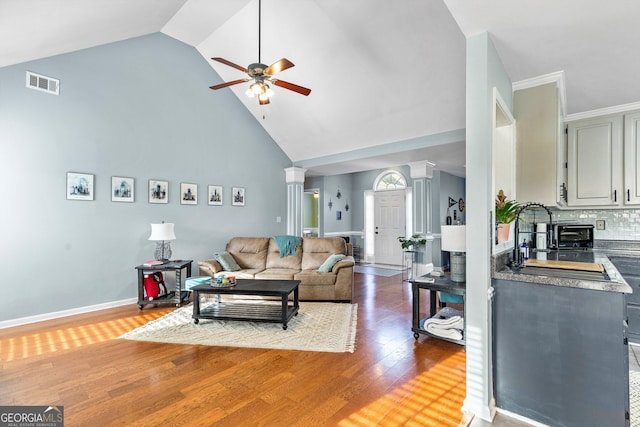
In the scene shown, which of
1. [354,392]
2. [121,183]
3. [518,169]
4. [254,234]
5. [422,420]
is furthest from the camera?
[254,234]

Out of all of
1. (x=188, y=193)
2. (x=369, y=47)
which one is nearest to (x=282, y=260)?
(x=188, y=193)

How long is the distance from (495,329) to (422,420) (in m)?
0.74

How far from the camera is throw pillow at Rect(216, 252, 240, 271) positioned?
4.74m

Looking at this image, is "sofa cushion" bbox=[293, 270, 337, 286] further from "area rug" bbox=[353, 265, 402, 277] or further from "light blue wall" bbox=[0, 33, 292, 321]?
"area rug" bbox=[353, 265, 402, 277]

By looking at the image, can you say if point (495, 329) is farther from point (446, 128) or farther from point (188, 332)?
point (446, 128)

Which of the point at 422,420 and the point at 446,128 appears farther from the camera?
the point at 446,128

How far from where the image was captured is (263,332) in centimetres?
328

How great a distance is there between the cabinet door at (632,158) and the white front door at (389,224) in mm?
4723

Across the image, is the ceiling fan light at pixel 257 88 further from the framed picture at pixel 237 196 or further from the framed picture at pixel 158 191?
the framed picture at pixel 237 196

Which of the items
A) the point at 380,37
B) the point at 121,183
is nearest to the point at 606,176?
the point at 380,37

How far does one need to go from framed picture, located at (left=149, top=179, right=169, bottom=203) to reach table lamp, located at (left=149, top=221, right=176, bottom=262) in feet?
2.16

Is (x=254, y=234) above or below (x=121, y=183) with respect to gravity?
below

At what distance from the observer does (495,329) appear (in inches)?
77.3

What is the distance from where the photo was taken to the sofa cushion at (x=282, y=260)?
16.6ft
